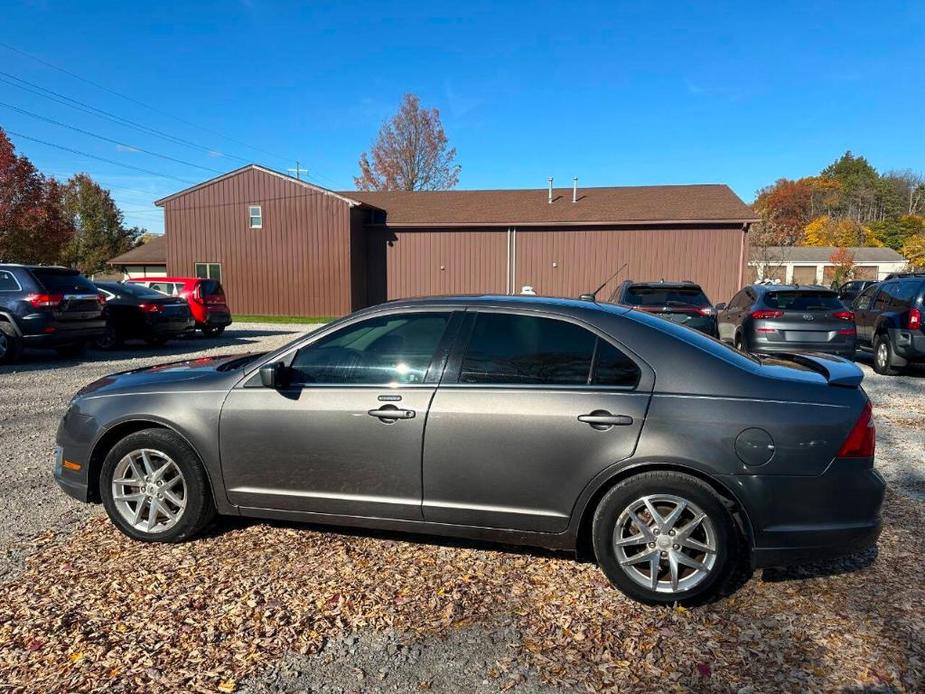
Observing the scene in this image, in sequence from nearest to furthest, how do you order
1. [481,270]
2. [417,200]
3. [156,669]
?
[156,669]
[481,270]
[417,200]

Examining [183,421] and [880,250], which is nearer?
[183,421]

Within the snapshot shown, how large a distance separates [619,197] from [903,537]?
22.5m

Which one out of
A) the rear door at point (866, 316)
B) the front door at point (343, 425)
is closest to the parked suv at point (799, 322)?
the rear door at point (866, 316)

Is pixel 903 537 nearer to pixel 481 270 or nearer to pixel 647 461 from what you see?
pixel 647 461

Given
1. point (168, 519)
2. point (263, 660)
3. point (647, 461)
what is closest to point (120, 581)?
point (168, 519)

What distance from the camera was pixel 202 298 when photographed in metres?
14.9

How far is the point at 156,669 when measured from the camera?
2.49 metres

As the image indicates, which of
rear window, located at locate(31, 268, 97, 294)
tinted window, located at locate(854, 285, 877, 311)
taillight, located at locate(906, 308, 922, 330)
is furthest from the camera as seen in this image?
tinted window, located at locate(854, 285, 877, 311)

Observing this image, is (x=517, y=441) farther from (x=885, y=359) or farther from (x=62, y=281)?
(x=62, y=281)

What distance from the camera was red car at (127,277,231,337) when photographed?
14.9 metres

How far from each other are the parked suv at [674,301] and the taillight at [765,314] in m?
0.98

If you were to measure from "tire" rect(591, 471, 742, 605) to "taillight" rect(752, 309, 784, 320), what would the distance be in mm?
7872

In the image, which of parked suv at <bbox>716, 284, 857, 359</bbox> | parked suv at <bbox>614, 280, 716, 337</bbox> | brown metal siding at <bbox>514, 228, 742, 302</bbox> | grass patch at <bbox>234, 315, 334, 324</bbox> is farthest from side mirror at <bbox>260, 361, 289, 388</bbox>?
brown metal siding at <bbox>514, 228, 742, 302</bbox>

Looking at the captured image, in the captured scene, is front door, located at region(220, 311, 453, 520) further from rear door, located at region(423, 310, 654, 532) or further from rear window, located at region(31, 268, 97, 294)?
rear window, located at region(31, 268, 97, 294)
